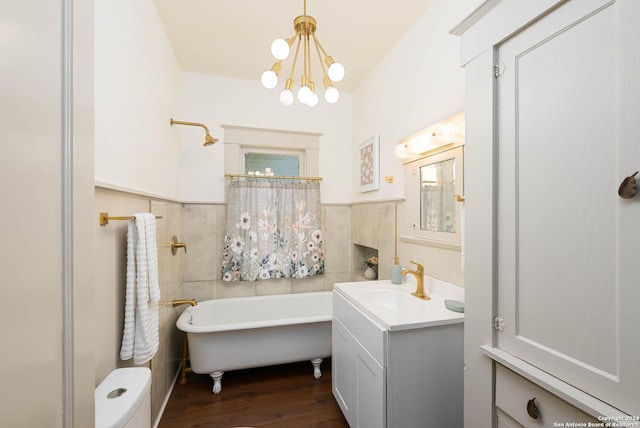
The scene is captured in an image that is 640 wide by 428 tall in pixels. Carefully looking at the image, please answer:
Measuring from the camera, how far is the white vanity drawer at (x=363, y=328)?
4.09 feet

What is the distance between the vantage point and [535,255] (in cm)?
78

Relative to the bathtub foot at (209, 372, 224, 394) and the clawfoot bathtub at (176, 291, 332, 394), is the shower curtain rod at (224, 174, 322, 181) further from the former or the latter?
the bathtub foot at (209, 372, 224, 394)

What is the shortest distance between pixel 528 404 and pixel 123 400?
1.31 m

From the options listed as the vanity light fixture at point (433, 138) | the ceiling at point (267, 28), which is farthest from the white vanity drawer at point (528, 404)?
the ceiling at point (267, 28)

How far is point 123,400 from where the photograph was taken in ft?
3.12

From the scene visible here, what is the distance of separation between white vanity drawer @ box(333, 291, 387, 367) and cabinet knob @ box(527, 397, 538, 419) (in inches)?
21.6

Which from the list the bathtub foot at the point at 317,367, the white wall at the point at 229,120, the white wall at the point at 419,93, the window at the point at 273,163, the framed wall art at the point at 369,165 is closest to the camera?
the white wall at the point at 419,93

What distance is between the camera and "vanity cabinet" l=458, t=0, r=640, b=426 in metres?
0.60

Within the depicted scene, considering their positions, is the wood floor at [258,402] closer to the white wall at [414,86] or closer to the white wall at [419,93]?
the white wall at [419,93]

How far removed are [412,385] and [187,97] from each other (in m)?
2.94

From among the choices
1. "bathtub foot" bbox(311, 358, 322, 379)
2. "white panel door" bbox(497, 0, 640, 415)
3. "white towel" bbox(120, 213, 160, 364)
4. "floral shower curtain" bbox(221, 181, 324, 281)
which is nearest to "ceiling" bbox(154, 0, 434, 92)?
"floral shower curtain" bbox(221, 181, 324, 281)

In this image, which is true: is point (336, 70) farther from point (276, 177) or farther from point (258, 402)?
point (258, 402)

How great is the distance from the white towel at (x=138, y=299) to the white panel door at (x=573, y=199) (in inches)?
59.2

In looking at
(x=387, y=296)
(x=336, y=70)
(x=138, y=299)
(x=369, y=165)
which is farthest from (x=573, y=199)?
(x=369, y=165)
